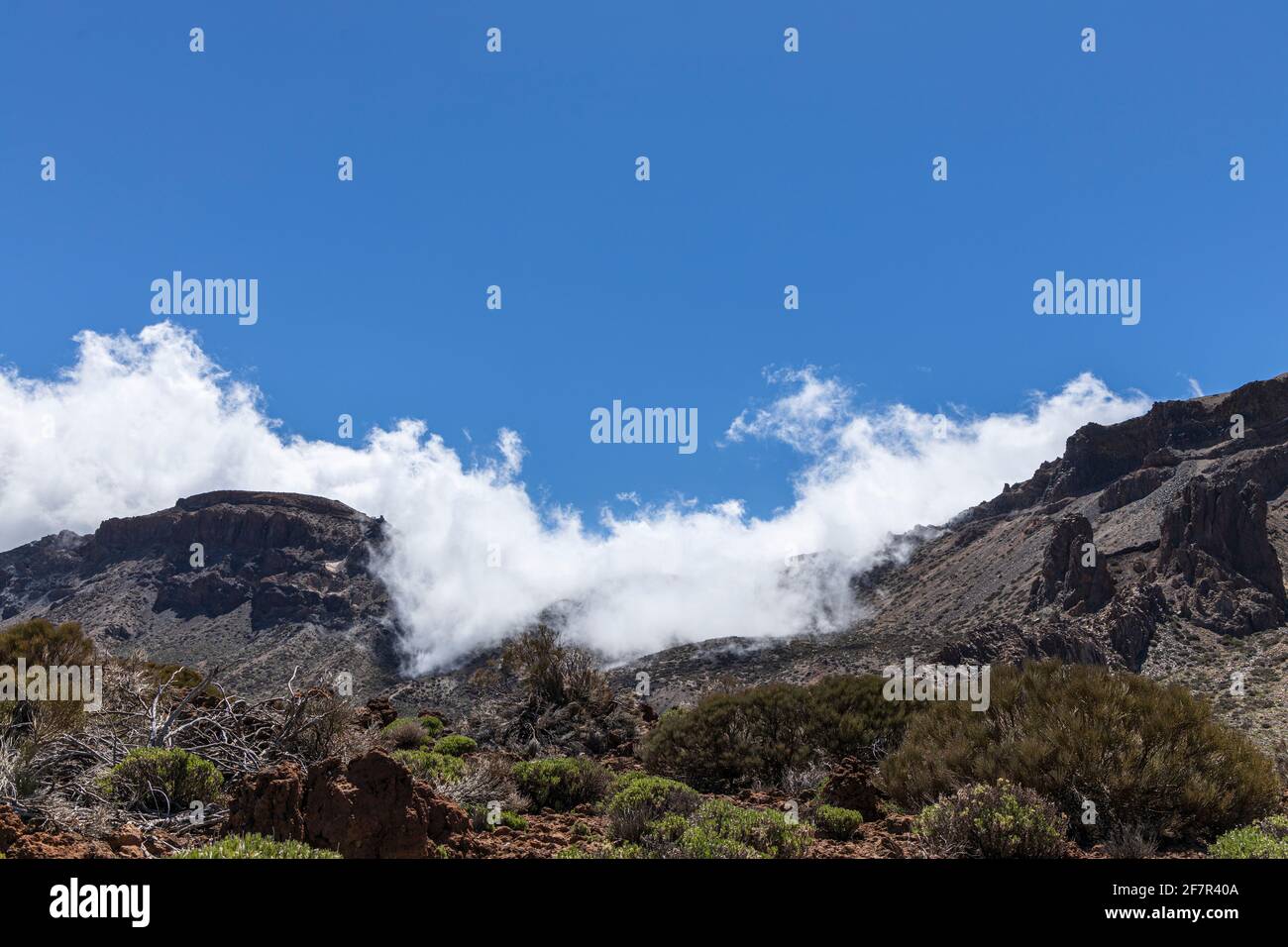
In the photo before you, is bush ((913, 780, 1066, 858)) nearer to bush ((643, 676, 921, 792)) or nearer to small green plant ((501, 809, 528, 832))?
small green plant ((501, 809, 528, 832))

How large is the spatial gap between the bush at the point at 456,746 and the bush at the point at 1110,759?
7.21 meters

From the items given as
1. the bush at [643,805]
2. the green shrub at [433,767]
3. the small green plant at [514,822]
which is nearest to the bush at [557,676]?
the green shrub at [433,767]

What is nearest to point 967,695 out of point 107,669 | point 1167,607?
point 107,669

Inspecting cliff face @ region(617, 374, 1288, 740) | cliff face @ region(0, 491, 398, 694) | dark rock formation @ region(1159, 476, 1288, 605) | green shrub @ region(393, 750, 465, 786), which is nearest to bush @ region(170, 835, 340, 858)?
green shrub @ region(393, 750, 465, 786)

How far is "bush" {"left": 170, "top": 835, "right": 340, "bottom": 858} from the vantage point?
4789 mm

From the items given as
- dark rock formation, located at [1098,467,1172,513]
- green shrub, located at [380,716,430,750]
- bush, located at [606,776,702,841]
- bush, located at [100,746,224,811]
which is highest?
dark rock formation, located at [1098,467,1172,513]

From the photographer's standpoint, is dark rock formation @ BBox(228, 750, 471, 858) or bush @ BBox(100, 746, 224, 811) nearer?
dark rock formation @ BBox(228, 750, 471, 858)

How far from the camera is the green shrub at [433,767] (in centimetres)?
934

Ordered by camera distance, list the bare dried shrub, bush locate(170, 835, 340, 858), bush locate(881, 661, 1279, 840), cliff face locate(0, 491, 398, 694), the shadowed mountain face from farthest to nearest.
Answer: cliff face locate(0, 491, 398, 694) → the shadowed mountain face → the bare dried shrub → bush locate(881, 661, 1279, 840) → bush locate(170, 835, 340, 858)

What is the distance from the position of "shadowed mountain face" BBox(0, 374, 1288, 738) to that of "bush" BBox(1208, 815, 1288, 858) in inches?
389

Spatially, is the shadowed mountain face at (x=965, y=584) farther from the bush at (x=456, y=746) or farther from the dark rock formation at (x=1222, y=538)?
the bush at (x=456, y=746)

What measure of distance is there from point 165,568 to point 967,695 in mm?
132395

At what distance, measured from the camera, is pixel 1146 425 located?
98.0 metres
